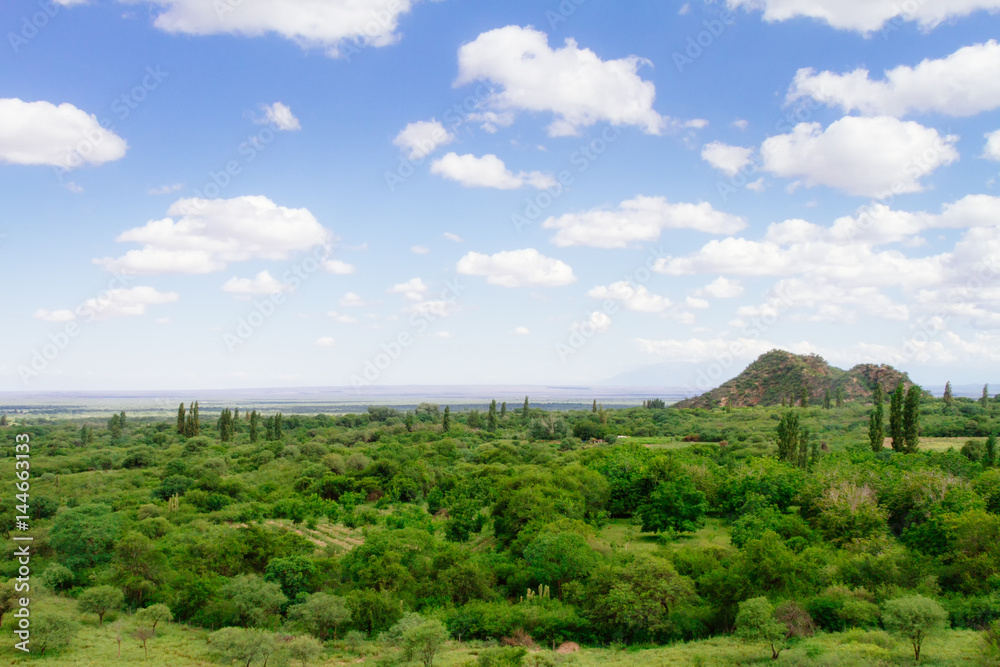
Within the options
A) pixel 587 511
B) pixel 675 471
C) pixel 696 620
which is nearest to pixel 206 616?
pixel 696 620

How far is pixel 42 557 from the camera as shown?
41469 millimetres

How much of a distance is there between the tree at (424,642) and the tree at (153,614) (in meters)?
13.2

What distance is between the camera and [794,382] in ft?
474

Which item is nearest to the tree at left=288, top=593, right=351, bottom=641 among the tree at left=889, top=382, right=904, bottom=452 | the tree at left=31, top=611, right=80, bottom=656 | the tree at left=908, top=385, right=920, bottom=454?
the tree at left=31, top=611, right=80, bottom=656

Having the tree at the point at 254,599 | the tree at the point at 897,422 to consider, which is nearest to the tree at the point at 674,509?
the tree at the point at 897,422

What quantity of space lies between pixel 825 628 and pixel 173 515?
44986 millimetres

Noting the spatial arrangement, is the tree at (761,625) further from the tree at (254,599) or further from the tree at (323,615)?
the tree at (254,599)

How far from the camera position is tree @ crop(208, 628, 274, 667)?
85.0ft

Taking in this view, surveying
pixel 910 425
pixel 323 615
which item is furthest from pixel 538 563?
pixel 910 425

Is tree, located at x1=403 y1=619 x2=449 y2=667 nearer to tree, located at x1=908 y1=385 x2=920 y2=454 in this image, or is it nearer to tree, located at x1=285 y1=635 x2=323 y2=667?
tree, located at x1=285 y1=635 x2=323 y2=667

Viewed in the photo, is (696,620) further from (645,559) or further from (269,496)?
(269,496)

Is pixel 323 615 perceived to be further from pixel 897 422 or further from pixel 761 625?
pixel 897 422

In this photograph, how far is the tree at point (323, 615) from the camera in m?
30.2

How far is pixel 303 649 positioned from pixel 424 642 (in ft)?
16.5
